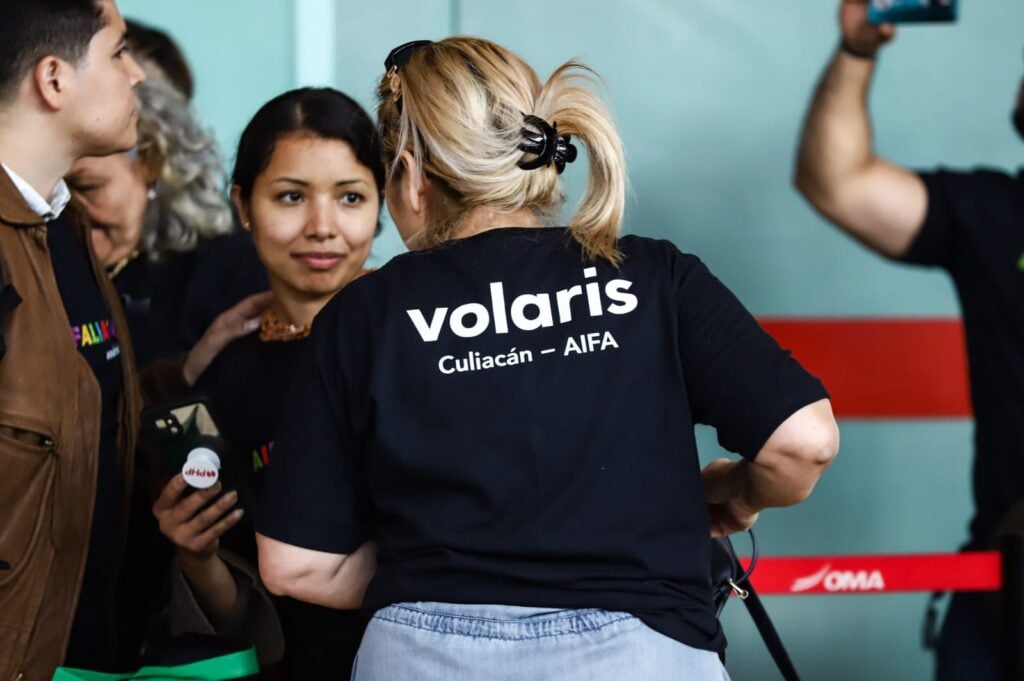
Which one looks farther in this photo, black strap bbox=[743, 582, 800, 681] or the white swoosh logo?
the white swoosh logo

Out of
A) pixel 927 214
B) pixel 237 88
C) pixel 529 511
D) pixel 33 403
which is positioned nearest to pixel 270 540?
pixel 529 511

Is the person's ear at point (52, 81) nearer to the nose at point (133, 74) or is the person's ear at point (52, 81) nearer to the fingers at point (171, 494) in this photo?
the nose at point (133, 74)

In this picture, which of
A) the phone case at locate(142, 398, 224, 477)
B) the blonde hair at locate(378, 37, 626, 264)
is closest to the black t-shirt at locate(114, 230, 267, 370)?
the phone case at locate(142, 398, 224, 477)

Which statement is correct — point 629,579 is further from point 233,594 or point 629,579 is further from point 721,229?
point 721,229

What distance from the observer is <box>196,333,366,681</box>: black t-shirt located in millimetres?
1980

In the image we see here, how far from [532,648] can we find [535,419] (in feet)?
0.78

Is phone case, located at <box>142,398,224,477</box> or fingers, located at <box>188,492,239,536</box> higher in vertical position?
phone case, located at <box>142,398,224,477</box>

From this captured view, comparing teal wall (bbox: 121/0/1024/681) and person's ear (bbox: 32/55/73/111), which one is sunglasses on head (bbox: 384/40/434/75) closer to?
person's ear (bbox: 32/55/73/111)

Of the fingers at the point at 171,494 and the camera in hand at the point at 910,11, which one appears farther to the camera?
the camera in hand at the point at 910,11

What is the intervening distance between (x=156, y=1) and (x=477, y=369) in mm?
2358

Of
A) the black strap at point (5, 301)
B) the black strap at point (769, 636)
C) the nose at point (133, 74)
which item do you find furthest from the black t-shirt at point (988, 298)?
the black strap at point (5, 301)

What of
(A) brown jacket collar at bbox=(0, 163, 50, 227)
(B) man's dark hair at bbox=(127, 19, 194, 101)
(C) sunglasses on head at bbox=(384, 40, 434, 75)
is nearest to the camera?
(C) sunglasses on head at bbox=(384, 40, 434, 75)

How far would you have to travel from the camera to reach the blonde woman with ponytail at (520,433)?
142cm

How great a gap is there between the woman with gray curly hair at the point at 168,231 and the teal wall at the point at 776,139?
0.47 metres
